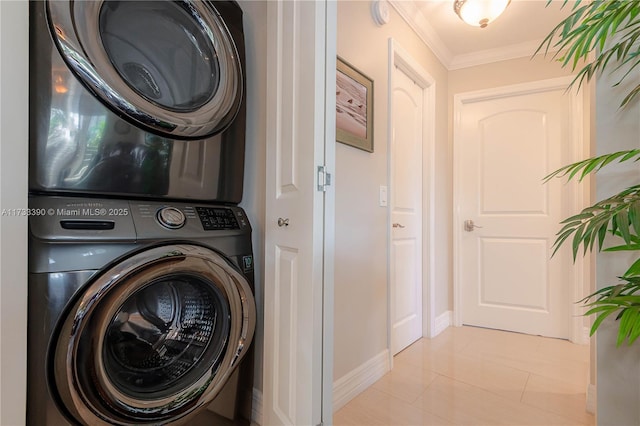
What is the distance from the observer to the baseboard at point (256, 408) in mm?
1376

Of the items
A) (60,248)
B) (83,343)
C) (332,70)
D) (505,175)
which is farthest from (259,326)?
(505,175)

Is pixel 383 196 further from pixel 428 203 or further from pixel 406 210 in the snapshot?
pixel 428 203

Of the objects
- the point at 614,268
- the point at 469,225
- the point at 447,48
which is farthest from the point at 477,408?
the point at 447,48

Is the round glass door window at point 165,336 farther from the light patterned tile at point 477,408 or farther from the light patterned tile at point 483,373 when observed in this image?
the light patterned tile at point 483,373

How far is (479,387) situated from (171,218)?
1817 mm

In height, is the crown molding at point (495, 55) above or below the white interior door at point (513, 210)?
above

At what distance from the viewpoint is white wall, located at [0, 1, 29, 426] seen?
770 millimetres

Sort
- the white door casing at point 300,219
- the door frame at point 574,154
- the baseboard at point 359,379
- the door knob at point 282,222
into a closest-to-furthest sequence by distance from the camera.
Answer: the white door casing at point 300,219 → the door knob at point 282,222 → the baseboard at point 359,379 → the door frame at point 574,154

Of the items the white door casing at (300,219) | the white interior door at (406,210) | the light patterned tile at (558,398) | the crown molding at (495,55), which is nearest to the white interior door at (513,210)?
the crown molding at (495,55)

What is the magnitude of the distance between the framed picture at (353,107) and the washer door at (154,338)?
967mm

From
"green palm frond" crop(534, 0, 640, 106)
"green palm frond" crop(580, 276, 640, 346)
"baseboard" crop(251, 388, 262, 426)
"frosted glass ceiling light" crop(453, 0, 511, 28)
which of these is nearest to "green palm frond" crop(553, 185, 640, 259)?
"green palm frond" crop(580, 276, 640, 346)

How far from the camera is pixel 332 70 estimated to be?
1063 mm

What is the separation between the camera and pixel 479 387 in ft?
5.98

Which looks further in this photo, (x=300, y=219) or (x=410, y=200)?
(x=410, y=200)
